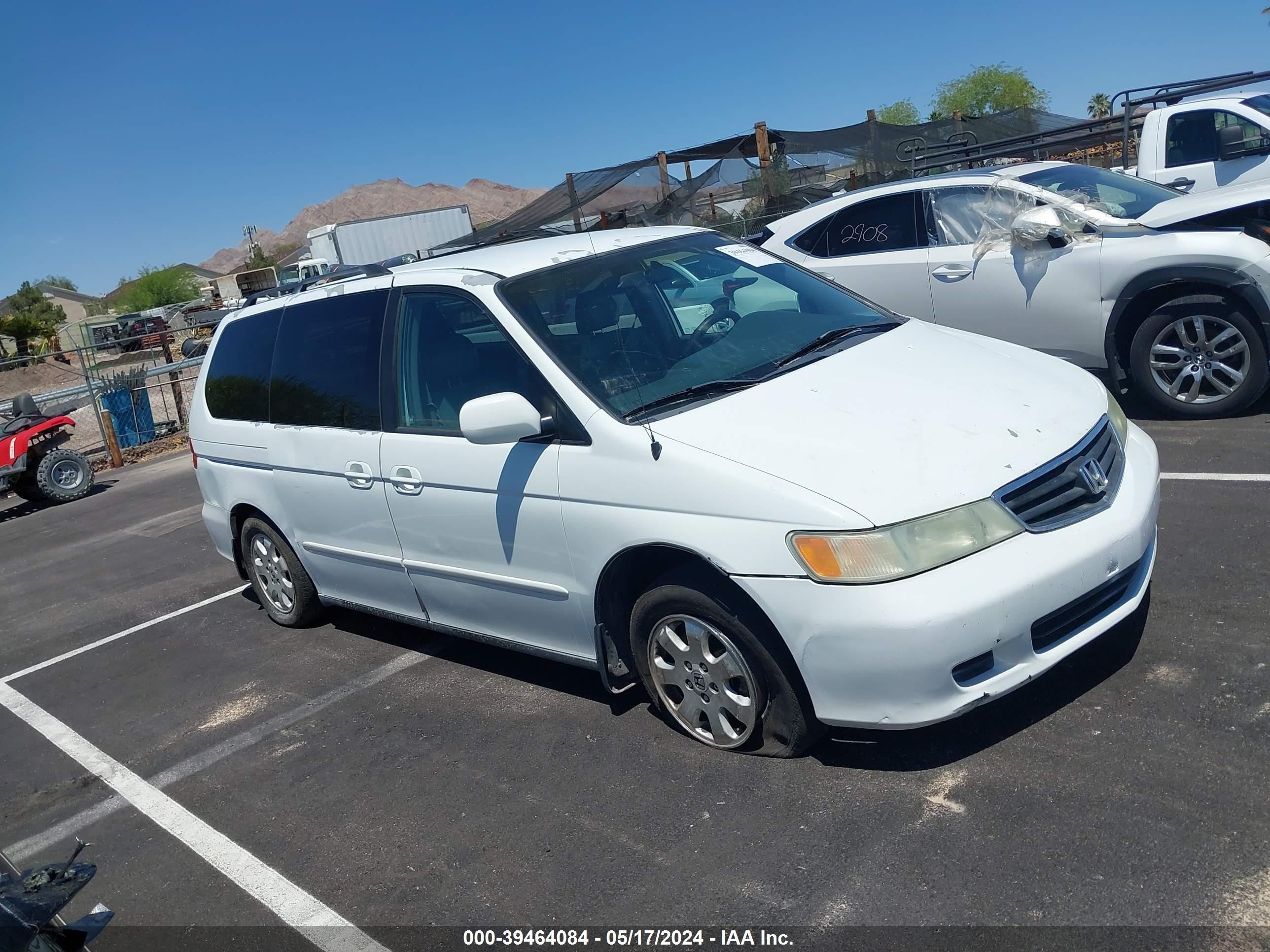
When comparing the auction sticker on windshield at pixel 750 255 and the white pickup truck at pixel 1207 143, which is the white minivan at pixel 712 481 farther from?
the white pickup truck at pixel 1207 143

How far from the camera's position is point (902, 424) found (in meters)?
3.68

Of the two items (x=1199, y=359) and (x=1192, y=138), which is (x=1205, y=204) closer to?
(x=1199, y=359)

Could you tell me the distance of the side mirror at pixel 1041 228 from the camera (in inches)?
281

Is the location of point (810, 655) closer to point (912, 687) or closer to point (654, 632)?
point (912, 687)

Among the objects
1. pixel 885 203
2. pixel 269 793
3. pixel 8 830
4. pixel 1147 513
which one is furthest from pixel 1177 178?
pixel 8 830

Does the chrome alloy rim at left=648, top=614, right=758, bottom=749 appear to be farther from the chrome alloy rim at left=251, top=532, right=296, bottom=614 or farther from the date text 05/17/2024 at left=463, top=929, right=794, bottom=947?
the chrome alloy rim at left=251, top=532, right=296, bottom=614

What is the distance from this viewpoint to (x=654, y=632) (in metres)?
3.88

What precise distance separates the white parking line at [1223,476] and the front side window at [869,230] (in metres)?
2.78

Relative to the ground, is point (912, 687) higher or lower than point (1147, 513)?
lower

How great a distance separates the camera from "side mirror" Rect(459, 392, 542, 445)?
12.8ft

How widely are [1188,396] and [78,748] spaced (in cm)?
670

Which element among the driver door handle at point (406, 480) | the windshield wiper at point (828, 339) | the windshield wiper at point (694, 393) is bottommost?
the driver door handle at point (406, 480)

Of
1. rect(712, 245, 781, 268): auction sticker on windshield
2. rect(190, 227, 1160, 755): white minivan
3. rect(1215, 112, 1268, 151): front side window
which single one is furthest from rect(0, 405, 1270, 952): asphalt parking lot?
rect(1215, 112, 1268, 151): front side window

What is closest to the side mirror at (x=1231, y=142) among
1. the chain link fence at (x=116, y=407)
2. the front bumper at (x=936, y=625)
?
the front bumper at (x=936, y=625)
